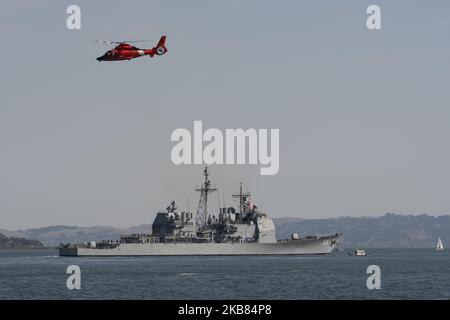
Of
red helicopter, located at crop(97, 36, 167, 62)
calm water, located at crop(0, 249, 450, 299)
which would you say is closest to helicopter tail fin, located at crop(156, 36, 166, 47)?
red helicopter, located at crop(97, 36, 167, 62)

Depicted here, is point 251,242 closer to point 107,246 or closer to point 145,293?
point 107,246

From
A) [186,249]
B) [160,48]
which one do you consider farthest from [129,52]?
[186,249]

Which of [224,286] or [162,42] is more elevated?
[162,42]

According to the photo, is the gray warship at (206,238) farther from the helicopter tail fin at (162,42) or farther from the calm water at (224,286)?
the helicopter tail fin at (162,42)

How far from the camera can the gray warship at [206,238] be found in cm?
16838

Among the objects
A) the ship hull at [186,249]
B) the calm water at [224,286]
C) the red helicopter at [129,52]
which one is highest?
the red helicopter at [129,52]

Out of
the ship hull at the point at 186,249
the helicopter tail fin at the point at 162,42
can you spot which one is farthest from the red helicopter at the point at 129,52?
the ship hull at the point at 186,249

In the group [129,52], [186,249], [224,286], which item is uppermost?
[129,52]

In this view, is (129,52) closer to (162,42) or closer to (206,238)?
(162,42)

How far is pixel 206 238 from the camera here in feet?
560

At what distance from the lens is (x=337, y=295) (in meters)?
69.6

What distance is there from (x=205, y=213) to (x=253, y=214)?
9.67m

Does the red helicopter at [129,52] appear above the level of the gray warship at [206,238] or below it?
above
